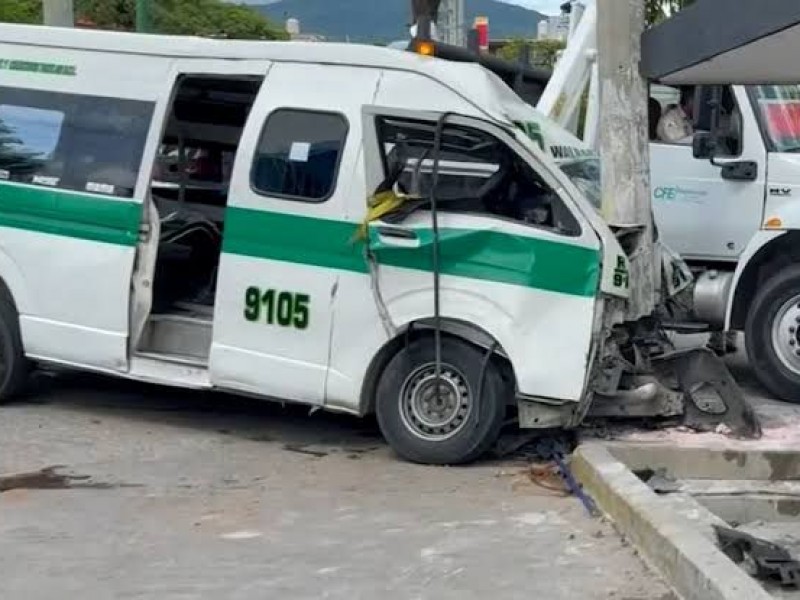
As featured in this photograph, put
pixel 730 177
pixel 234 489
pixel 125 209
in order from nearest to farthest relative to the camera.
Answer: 1. pixel 234 489
2. pixel 125 209
3. pixel 730 177

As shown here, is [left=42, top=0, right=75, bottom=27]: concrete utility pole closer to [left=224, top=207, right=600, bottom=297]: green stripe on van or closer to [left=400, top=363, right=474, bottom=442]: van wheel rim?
[left=224, top=207, right=600, bottom=297]: green stripe on van

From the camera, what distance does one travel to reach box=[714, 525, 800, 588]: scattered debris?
5.88m

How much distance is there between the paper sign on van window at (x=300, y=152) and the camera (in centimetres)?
808

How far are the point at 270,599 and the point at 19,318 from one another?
4.05 meters

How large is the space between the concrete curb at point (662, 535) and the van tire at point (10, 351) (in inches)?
154

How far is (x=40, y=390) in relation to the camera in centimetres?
989

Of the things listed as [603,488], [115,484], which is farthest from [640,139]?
[115,484]

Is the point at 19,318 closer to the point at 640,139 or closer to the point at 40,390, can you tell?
the point at 40,390

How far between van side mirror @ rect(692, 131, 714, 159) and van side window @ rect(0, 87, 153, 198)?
4.06 metres

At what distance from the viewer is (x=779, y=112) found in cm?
995

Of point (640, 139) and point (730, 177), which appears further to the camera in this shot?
point (730, 177)

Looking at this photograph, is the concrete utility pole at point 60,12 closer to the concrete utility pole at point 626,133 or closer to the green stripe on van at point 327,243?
the green stripe on van at point 327,243

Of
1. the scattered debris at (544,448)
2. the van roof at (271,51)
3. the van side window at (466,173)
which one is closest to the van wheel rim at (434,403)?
the scattered debris at (544,448)

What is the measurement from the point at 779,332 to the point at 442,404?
2900 millimetres
